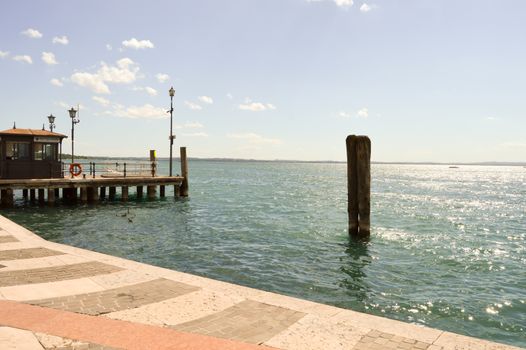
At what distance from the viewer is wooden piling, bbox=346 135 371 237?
15578 mm

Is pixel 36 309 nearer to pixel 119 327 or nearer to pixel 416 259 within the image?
pixel 119 327

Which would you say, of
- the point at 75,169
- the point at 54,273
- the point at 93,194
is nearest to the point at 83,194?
the point at 93,194

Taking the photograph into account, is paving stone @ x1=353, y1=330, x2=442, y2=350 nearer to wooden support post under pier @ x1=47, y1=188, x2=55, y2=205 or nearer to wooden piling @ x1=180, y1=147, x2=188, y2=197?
wooden support post under pier @ x1=47, y1=188, x2=55, y2=205

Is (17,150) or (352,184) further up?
(17,150)

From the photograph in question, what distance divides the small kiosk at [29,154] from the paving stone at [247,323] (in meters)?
22.6

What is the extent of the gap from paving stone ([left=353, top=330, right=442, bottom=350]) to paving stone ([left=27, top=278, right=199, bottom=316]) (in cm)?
318

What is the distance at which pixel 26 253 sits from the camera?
967cm

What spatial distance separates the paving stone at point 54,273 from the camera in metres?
7.36

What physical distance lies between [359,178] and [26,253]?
11259 mm

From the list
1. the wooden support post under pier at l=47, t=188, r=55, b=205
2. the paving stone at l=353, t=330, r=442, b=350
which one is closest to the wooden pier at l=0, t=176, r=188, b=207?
the wooden support post under pier at l=47, t=188, r=55, b=205

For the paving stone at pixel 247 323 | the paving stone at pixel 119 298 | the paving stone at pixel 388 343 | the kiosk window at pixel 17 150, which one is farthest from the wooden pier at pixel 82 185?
the paving stone at pixel 388 343

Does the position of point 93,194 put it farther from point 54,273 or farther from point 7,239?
point 54,273

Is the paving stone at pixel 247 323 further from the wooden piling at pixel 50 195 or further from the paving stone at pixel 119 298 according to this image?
the wooden piling at pixel 50 195

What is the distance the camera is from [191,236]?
18312 millimetres
